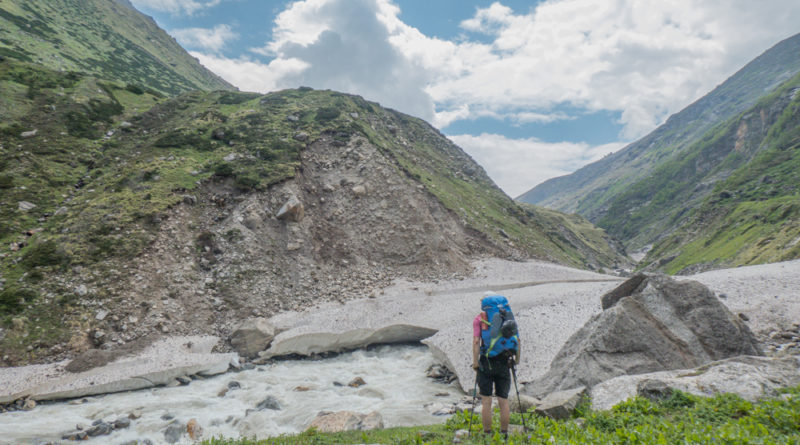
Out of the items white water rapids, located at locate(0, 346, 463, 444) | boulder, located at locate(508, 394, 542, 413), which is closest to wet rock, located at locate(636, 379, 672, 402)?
boulder, located at locate(508, 394, 542, 413)

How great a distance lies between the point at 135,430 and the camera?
1248 centimetres

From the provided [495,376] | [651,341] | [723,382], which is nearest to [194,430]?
[495,376]

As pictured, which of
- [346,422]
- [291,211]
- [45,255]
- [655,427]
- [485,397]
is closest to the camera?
[655,427]

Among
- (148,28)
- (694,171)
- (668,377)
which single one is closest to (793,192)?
(668,377)

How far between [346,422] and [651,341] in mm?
11568

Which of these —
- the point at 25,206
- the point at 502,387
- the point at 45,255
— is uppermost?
the point at 25,206

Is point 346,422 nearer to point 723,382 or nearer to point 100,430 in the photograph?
point 100,430

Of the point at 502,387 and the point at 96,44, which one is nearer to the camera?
the point at 502,387

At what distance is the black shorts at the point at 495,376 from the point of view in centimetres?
844

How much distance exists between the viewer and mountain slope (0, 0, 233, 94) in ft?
211

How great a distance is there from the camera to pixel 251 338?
20672mm

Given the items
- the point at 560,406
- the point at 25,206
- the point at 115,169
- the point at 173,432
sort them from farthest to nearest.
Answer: the point at 115,169 < the point at 25,206 < the point at 173,432 < the point at 560,406

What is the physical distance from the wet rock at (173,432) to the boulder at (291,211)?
2141 cm

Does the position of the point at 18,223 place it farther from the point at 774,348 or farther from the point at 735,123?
the point at 735,123
